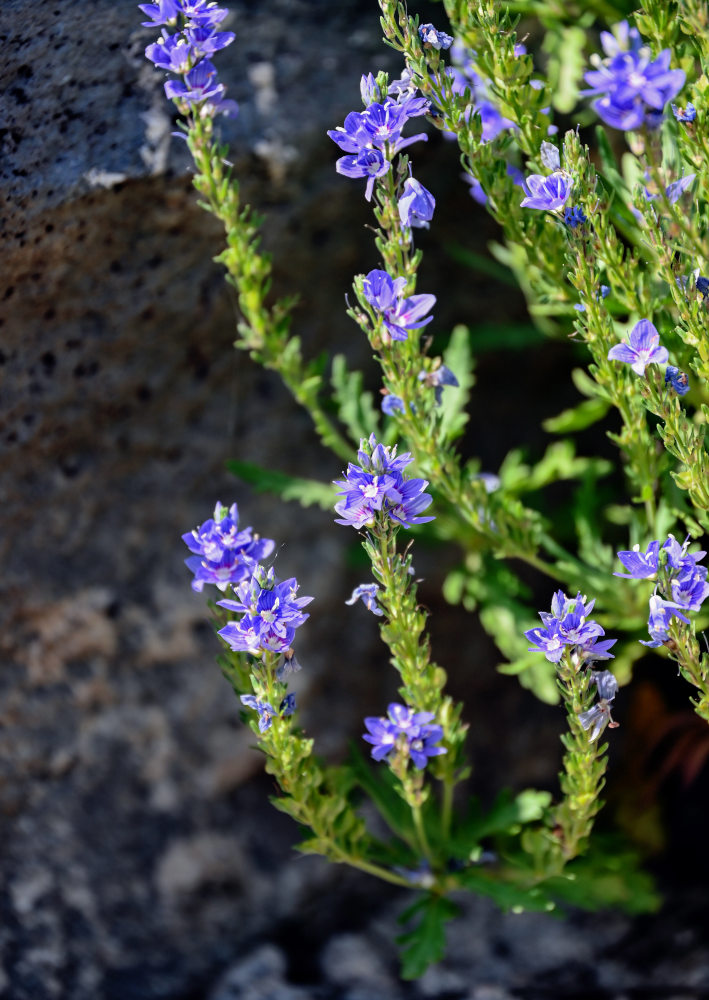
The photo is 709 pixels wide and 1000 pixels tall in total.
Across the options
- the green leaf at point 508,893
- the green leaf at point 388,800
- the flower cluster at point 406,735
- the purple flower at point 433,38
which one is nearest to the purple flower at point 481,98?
the purple flower at point 433,38

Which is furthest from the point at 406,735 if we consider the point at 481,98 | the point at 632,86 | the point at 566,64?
the point at 566,64

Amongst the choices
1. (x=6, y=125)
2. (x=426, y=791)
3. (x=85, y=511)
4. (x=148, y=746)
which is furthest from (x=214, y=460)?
(x=426, y=791)

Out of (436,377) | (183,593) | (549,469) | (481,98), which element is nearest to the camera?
(436,377)

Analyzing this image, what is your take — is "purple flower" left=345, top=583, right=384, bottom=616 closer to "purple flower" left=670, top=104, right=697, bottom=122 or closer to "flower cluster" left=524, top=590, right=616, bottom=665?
"flower cluster" left=524, top=590, right=616, bottom=665

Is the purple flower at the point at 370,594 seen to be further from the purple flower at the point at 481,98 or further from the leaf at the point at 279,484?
the purple flower at the point at 481,98

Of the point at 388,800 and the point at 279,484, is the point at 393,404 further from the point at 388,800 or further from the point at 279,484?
the point at 388,800
